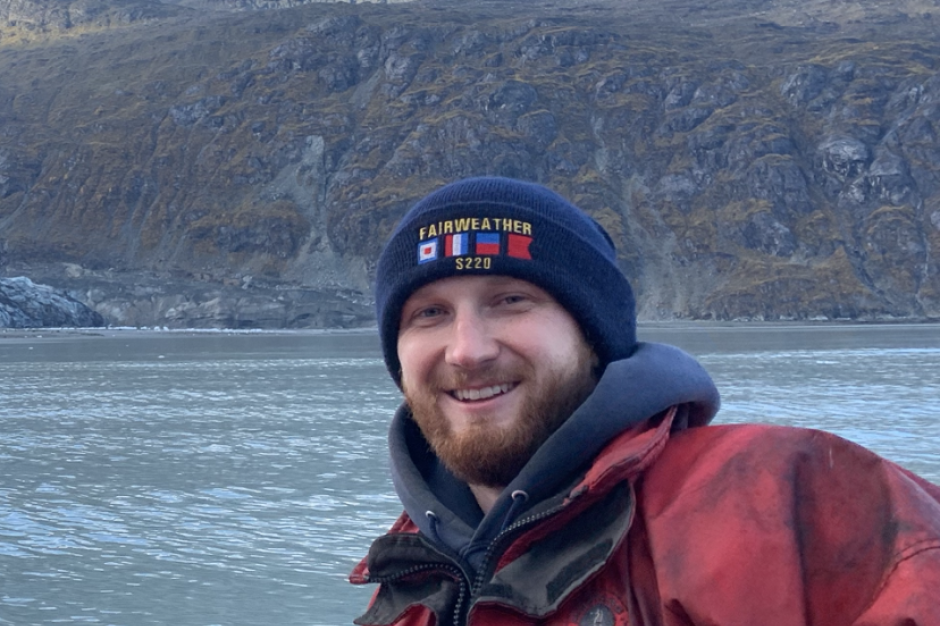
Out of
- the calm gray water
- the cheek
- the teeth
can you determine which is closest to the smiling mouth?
the teeth

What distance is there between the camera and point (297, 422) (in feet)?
75.2

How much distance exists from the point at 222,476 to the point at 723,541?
1455 centimetres

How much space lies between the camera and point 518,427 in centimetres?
216

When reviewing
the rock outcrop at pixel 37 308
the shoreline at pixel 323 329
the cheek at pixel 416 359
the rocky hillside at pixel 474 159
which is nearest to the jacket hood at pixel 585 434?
the cheek at pixel 416 359

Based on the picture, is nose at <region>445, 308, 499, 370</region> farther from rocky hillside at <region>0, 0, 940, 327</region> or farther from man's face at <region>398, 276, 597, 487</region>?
rocky hillside at <region>0, 0, 940, 327</region>

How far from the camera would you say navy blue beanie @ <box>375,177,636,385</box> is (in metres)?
2.18

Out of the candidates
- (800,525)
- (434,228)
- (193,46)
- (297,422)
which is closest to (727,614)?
(800,525)

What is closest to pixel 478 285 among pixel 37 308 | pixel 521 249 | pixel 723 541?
pixel 521 249

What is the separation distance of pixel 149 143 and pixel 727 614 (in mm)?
146570

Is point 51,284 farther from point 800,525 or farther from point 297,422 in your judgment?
point 800,525

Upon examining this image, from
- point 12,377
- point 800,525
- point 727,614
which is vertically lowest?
point 12,377

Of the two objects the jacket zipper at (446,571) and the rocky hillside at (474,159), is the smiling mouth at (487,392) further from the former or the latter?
the rocky hillside at (474,159)

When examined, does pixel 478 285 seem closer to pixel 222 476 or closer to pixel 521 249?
pixel 521 249

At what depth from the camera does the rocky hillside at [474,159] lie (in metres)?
114
